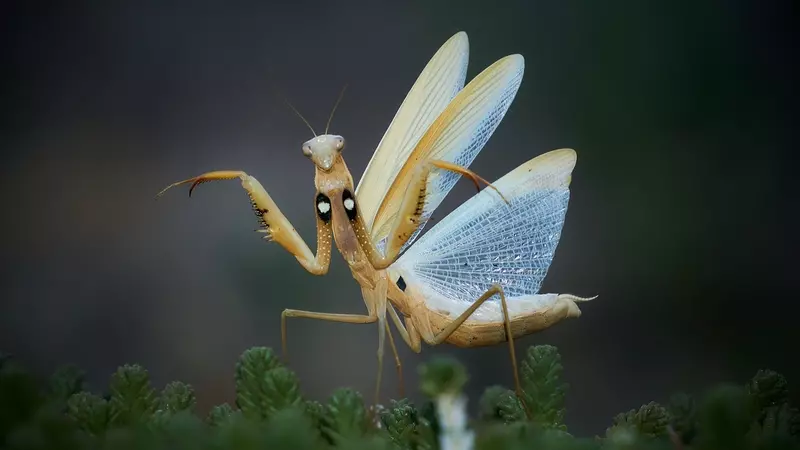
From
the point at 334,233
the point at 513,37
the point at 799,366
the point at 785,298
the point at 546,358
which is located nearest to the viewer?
the point at 546,358

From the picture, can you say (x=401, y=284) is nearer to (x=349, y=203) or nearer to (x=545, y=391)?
(x=349, y=203)

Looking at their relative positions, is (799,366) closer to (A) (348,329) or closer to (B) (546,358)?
(A) (348,329)

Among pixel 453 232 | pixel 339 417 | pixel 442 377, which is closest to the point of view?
pixel 442 377

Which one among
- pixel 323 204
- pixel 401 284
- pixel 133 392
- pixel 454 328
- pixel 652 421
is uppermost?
pixel 323 204

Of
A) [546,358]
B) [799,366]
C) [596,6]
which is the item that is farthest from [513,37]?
[546,358]

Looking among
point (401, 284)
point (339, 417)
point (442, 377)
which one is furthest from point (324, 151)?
point (442, 377)

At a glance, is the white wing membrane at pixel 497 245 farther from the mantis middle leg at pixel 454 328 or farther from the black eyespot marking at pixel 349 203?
the black eyespot marking at pixel 349 203

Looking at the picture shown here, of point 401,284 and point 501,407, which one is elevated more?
point 401,284

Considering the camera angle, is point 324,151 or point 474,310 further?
point 474,310
